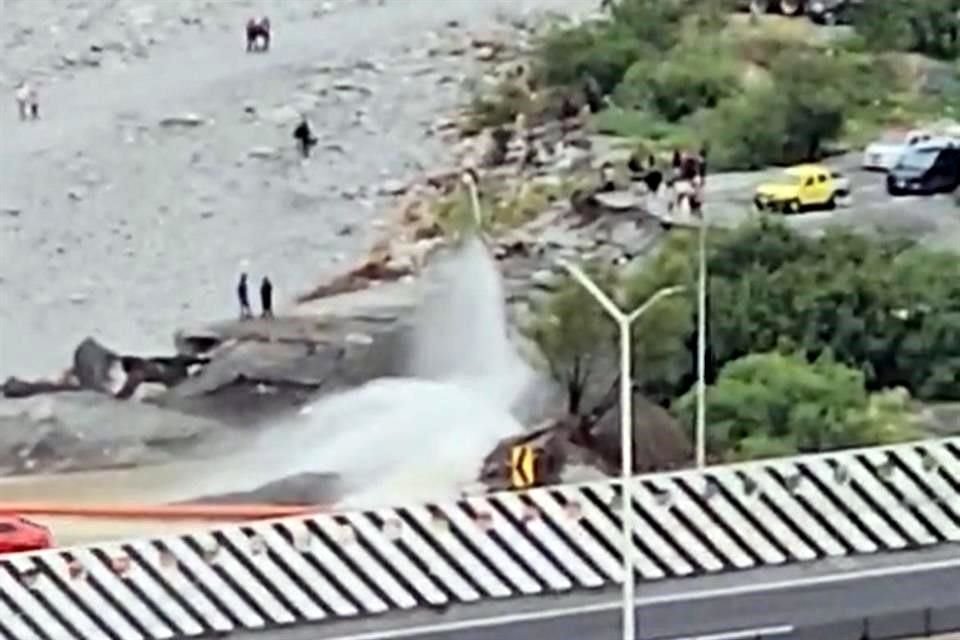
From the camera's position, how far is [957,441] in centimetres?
257

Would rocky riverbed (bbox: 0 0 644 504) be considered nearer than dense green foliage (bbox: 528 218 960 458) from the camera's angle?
Yes

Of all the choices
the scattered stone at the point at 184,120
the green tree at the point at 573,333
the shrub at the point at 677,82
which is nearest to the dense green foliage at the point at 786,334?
the green tree at the point at 573,333

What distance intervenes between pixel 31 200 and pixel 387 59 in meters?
0.35

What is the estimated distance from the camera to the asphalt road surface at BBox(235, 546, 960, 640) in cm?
252

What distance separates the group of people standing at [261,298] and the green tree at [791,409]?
0.42 metres

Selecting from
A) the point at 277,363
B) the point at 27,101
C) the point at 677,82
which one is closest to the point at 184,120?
the point at 27,101

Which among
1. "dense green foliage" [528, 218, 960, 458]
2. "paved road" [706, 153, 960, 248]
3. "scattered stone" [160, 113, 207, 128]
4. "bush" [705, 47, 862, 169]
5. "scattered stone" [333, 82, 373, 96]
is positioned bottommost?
"dense green foliage" [528, 218, 960, 458]

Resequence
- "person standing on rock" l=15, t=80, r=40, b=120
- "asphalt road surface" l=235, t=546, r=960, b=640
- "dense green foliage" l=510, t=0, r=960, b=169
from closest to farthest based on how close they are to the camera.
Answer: "person standing on rock" l=15, t=80, r=40, b=120 → "dense green foliage" l=510, t=0, r=960, b=169 → "asphalt road surface" l=235, t=546, r=960, b=640

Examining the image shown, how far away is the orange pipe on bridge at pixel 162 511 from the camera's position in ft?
7.79

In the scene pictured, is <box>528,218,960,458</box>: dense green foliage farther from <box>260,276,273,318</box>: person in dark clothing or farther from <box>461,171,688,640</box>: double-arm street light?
<box>260,276,273,318</box>: person in dark clothing

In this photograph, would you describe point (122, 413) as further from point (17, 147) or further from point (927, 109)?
point (927, 109)

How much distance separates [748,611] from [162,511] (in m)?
0.61

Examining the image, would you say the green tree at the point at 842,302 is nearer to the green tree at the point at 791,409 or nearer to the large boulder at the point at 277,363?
the green tree at the point at 791,409

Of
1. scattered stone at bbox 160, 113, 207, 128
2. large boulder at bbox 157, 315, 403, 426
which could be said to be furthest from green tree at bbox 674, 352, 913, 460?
scattered stone at bbox 160, 113, 207, 128
